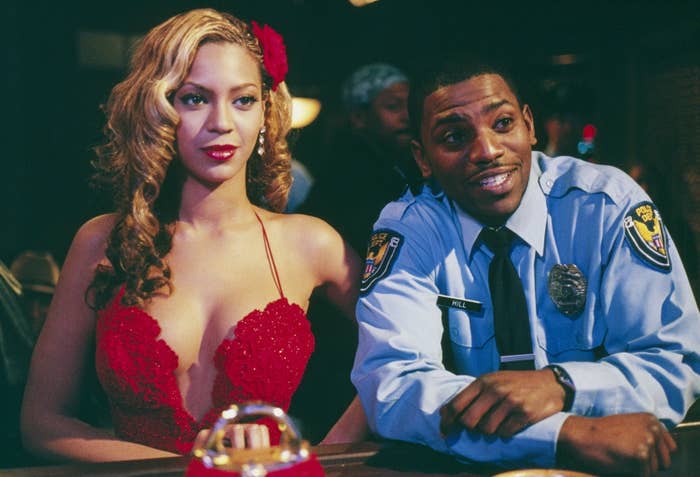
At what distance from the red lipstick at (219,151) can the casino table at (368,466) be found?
684mm

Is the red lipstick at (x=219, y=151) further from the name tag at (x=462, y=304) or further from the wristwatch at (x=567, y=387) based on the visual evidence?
the wristwatch at (x=567, y=387)

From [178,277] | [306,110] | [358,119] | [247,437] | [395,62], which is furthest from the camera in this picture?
[306,110]

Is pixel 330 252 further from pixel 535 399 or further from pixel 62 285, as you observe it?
pixel 535 399

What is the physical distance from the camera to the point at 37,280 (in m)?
2.88

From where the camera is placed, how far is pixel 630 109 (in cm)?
507

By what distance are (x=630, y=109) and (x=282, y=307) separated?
13.0 ft

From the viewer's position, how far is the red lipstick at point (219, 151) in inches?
65.4

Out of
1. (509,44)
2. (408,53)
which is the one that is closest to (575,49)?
(509,44)

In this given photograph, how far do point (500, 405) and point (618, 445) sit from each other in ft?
0.60

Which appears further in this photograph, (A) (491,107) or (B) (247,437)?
(A) (491,107)

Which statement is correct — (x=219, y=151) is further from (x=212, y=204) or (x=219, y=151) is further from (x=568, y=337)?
(x=568, y=337)

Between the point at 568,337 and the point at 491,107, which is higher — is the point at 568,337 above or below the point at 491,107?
below

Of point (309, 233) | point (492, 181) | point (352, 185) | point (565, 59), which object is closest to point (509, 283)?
point (492, 181)

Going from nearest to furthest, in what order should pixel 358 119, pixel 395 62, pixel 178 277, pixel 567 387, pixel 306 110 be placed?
pixel 567 387 → pixel 178 277 → pixel 358 119 → pixel 395 62 → pixel 306 110
